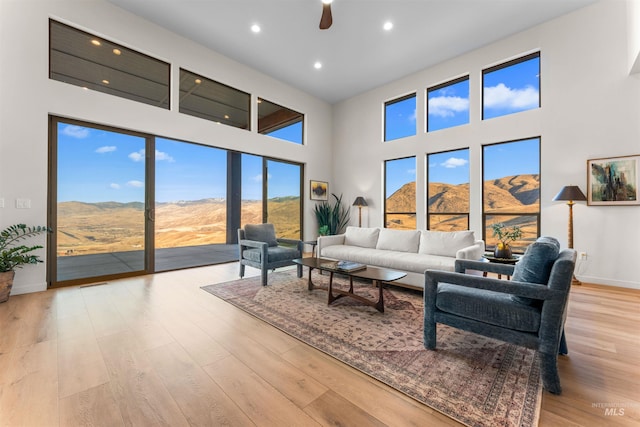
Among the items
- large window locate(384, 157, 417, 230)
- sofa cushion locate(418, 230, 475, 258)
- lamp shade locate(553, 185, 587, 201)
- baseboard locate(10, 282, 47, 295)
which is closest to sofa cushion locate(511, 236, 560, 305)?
sofa cushion locate(418, 230, 475, 258)

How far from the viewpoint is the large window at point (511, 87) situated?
451 cm

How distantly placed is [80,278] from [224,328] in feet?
9.70

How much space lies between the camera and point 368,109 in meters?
6.71

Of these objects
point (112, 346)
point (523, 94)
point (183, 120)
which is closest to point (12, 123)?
point (183, 120)

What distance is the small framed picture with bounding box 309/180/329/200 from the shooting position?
7020 mm

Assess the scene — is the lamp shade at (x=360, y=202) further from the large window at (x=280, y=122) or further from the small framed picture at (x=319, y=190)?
the large window at (x=280, y=122)

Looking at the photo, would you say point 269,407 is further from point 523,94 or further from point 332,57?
point 523,94

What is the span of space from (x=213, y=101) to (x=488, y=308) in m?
5.64

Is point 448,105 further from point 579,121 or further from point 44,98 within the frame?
point 44,98

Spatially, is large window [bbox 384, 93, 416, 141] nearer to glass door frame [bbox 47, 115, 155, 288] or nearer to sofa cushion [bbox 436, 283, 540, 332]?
sofa cushion [bbox 436, 283, 540, 332]

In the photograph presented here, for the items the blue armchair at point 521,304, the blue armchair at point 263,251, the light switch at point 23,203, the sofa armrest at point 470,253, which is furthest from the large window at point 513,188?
the light switch at point 23,203

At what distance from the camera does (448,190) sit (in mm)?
5496

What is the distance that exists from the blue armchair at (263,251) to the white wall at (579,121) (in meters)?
3.67

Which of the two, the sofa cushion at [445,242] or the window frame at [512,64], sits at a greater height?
the window frame at [512,64]
